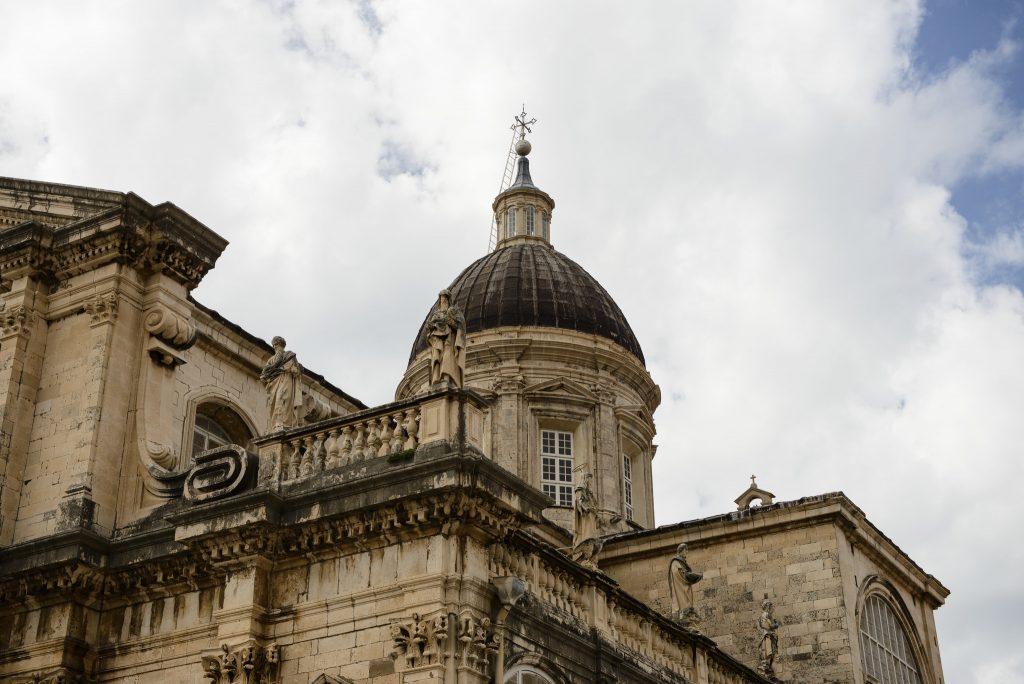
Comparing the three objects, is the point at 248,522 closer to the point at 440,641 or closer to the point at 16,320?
the point at 440,641

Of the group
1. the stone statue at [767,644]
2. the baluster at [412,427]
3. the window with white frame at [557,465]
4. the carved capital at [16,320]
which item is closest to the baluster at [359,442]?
the baluster at [412,427]

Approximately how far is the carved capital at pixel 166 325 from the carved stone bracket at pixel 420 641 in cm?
633

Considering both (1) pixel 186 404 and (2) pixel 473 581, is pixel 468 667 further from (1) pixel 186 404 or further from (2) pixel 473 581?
(1) pixel 186 404

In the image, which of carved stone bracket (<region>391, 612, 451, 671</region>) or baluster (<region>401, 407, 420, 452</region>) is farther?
baluster (<region>401, 407, 420, 452</region>)

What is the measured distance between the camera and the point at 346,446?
15984mm

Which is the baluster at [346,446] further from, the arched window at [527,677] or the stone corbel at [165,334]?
the stone corbel at [165,334]

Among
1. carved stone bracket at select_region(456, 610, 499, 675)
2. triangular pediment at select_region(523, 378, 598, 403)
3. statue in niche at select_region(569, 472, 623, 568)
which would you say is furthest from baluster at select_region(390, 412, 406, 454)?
triangular pediment at select_region(523, 378, 598, 403)

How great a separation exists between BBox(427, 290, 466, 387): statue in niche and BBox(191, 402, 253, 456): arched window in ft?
23.7

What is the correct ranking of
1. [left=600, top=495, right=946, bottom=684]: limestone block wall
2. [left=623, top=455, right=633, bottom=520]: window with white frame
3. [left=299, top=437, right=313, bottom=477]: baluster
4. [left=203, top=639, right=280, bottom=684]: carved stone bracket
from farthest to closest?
[left=623, top=455, right=633, bottom=520]: window with white frame → [left=600, top=495, right=946, bottom=684]: limestone block wall → [left=299, top=437, right=313, bottom=477]: baluster → [left=203, top=639, right=280, bottom=684]: carved stone bracket

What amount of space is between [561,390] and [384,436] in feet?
54.9

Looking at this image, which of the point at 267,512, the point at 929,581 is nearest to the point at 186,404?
the point at 267,512

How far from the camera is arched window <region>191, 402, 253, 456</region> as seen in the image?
22078 millimetres

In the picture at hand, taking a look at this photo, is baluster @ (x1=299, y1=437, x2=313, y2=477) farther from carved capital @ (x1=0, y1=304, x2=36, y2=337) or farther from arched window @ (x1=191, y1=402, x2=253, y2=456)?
arched window @ (x1=191, y1=402, x2=253, y2=456)

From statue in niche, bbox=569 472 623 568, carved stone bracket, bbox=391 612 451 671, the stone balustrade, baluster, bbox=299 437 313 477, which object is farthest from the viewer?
statue in niche, bbox=569 472 623 568
